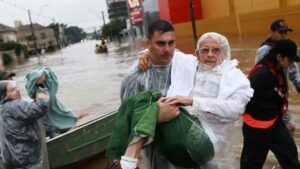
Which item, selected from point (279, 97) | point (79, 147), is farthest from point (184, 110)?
point (79, 147)

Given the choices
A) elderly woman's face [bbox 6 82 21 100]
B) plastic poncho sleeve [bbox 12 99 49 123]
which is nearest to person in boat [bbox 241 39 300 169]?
plastic poncho sleeve [bbox 12 99 49 123]

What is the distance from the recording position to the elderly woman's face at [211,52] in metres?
2.87

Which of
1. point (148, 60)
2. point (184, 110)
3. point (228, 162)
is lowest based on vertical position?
point (228, 162)

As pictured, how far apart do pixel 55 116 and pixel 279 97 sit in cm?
292

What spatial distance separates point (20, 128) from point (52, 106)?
106cm

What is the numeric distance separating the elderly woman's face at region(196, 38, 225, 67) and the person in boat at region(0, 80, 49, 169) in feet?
6.97

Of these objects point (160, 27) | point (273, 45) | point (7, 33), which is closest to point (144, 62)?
point (160, 27)

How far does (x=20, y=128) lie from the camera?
461 cm

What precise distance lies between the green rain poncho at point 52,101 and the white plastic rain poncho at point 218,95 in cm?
235

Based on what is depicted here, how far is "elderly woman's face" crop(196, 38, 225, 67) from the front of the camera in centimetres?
287

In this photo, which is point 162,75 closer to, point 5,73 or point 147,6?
point 5,73

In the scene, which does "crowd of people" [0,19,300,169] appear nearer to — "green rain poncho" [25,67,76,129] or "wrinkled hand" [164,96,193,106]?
"wrinkled hand" [164,96,193,106]

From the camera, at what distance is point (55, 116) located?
5867 millimetres

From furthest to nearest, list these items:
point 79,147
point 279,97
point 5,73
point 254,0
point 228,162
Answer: point 254,0 < point 79,147 < point 5,73 < point 279,97 < point 228,162
